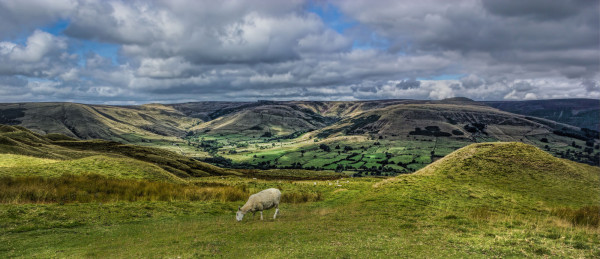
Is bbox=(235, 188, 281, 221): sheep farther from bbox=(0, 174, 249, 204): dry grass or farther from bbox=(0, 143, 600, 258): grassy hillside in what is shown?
bbox=(0, 174, 249, 204): dry grass

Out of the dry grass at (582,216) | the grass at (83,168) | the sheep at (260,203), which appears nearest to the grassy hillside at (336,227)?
the dry grass at (582,216)

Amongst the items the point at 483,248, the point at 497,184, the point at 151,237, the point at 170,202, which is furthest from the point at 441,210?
the point at 170,202

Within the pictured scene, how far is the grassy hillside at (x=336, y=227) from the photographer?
14750 mm

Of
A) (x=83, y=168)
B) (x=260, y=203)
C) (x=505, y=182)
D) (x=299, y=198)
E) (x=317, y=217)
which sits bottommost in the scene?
(x=299, y=198)

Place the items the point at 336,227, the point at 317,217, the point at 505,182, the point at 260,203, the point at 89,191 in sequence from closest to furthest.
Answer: the point at 336,227 → the point at 260,203 → the point at 317,217 → the point at 89,191 → the point at 505,182

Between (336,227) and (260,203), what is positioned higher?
(260,203)

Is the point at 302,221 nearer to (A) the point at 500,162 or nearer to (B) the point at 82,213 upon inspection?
(B) the point at 82,213

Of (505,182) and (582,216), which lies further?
(505,182)

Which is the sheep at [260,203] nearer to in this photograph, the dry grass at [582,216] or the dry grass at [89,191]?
the dry grass at [89,191]

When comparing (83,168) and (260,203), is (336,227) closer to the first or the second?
(260,203)

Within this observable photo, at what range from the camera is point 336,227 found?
1986 centimetres

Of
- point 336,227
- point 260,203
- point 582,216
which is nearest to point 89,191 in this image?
point 260,203

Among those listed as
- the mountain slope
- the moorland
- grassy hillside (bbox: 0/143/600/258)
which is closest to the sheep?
grassy hillside (bbox: 0/143/600/258)

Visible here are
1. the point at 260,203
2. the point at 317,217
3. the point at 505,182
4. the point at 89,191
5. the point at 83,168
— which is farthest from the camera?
the point at 83,168
